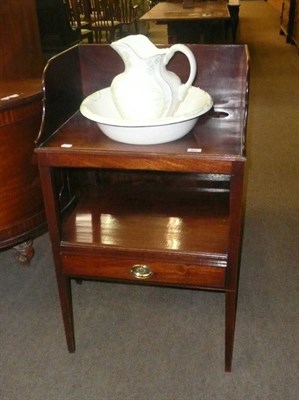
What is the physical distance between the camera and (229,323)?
111cm

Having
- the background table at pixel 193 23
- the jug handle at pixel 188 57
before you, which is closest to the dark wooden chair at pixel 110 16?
the background table at pixel 193 23

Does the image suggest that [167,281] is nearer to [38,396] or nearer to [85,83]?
[38,396]

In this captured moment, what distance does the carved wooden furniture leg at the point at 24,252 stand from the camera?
1596 mm

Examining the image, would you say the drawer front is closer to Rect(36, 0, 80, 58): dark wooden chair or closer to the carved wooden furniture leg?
the carved wooden furniture leg

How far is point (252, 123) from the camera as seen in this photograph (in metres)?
2.95

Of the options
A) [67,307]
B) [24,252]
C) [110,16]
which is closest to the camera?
[67,307]

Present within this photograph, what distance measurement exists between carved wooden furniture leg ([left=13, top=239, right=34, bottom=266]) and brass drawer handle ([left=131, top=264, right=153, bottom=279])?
2.14 ft

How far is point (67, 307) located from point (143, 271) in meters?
0.27

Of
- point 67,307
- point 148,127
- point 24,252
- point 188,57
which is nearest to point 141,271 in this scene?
point 67,307

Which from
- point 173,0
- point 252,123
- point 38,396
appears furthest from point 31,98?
point 173,0

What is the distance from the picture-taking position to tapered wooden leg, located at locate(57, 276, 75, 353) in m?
1.15

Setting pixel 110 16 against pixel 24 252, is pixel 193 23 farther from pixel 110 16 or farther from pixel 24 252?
pixel 24 252

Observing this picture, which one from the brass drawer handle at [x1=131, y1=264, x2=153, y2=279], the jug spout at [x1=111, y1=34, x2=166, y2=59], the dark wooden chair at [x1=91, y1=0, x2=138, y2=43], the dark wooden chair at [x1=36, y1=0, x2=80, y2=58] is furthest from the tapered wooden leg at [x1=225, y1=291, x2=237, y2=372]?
the dark wooden chair at [x1=91, y1=0, x2=138, y2=43]

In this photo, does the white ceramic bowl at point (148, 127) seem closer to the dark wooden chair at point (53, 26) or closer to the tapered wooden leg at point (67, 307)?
the tapered wooden leg at point (67, 307)
